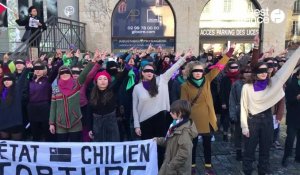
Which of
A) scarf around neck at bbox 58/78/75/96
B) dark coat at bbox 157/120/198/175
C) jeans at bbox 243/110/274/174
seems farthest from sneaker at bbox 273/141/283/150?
scarf around neck at bbox 58/78/75/96

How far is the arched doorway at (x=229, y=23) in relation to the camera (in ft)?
51.9

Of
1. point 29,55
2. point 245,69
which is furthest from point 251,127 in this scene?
point 29,55

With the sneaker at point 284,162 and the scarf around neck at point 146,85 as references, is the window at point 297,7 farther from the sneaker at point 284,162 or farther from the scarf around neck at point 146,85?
the scarf around neck at point 146,85

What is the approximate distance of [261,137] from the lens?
5.21 m

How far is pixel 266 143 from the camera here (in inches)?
205

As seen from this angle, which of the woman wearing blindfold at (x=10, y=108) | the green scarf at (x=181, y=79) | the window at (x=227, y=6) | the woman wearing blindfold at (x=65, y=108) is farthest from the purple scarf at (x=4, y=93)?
the window at (x=227, y=6)

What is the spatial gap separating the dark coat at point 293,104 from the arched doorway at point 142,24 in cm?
1003

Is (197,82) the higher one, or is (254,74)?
(254,74)

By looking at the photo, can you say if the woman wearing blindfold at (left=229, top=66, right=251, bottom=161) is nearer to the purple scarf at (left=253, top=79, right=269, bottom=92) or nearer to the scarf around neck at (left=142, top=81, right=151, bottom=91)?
the purple scarf at (left=253, top=79, right=269, bottom=92)

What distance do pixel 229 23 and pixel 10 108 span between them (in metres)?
12.2

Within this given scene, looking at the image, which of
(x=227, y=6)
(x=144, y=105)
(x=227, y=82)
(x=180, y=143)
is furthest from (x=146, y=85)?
(x=227, y=6)

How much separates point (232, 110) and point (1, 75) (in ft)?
13.0

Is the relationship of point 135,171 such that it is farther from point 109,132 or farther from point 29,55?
point 29,55

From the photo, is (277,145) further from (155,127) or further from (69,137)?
(69,137)
